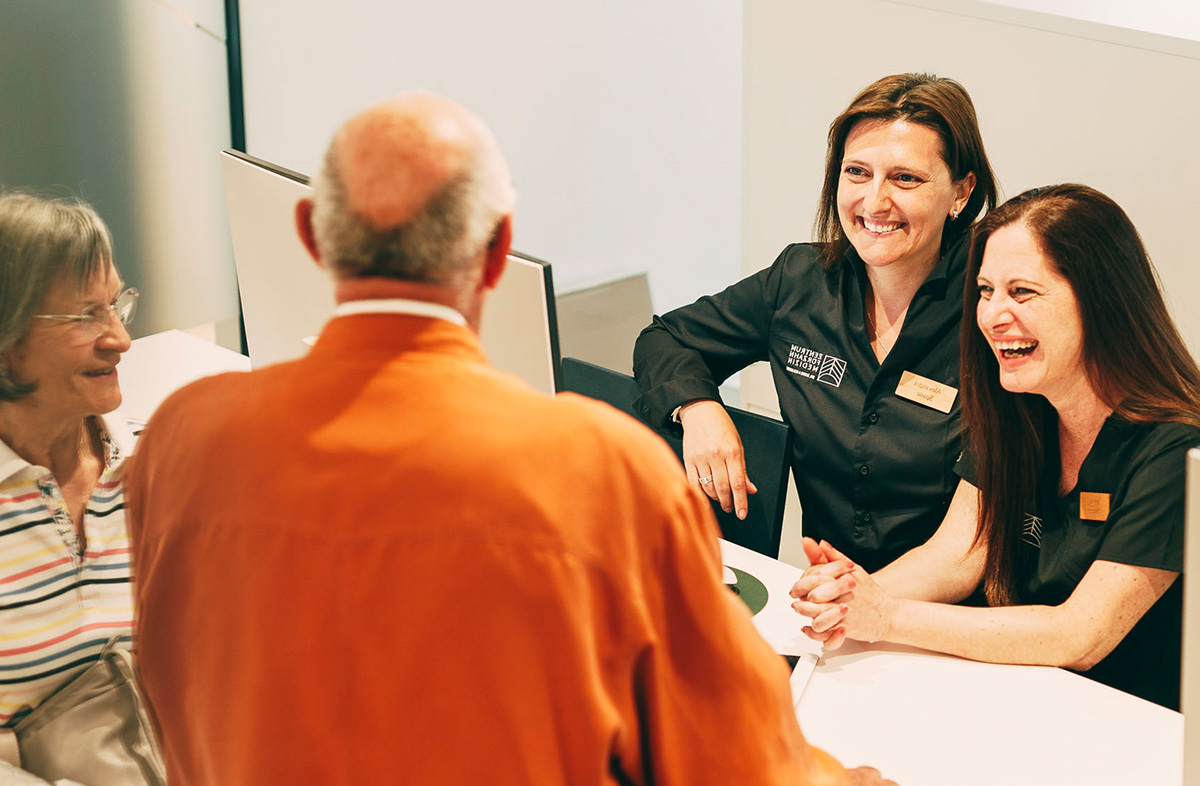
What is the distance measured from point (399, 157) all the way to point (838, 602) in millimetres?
1132

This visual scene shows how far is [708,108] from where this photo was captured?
3855 millimetres

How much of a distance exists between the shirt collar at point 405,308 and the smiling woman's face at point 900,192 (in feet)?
4.83

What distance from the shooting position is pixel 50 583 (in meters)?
1.38

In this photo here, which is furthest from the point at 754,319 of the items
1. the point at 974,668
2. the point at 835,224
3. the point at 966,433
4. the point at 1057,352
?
the point at 974,668

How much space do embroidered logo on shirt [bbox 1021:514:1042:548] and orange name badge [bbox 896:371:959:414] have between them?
11.2 inches

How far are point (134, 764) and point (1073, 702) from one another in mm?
1261

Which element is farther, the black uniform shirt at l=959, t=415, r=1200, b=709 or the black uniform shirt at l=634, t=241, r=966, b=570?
the black uniform shirt at l=634, t=241, r=966, b=570

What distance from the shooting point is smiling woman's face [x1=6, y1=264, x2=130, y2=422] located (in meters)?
1.36

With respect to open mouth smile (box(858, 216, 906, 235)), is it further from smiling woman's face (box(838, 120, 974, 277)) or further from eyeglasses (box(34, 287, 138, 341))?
eyeglasses (box(34, 287, 138, 341))

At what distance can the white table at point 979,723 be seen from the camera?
55.9 inches

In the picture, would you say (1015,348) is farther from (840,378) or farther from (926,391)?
(840,378)

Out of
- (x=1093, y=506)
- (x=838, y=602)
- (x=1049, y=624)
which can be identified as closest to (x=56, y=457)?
(x=838, y=602)

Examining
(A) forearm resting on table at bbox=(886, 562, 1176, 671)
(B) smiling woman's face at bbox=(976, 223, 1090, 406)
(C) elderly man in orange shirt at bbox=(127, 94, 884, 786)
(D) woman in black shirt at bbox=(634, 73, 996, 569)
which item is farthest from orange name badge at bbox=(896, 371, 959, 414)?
(C) elderly man in orange shirt at bbox=(127, 94, 884, 786)

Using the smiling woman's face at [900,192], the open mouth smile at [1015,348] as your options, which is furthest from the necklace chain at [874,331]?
the open mouth smile at [1015,348]
